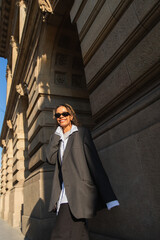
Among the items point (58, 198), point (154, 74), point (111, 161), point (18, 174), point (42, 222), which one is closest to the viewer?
point (58, 198)

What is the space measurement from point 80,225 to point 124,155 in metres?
0.99

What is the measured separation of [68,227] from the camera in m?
1.93

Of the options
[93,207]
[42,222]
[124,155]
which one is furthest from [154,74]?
[42,222]

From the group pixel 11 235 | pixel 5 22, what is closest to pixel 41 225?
pixel 11 235

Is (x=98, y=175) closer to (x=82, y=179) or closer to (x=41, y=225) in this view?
(x=82, y=179)

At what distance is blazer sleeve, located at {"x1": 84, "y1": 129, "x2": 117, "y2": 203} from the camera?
202 cm

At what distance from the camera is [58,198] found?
212 centimetres

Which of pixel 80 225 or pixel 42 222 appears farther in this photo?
pixel 42 222

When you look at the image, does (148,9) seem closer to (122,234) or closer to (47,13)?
(122,234)

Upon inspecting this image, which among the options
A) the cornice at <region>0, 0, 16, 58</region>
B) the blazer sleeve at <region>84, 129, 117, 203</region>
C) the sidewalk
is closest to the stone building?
the blazer sleeve at <region>84, 129, 117, 203</region>

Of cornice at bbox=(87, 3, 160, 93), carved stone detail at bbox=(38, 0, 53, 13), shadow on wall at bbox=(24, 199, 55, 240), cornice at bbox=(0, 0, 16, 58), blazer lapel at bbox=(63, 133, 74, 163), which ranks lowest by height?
shadow on wall at bbox=(24, 199, 55, 240)

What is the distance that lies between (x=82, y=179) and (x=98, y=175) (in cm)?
18

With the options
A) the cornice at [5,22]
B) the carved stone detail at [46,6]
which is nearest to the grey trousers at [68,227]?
the carved stone detail at [46,6]

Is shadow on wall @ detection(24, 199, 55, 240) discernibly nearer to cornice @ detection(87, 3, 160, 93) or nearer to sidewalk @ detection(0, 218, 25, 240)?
sidewalk @ detection(0, 218, 25, 240)
